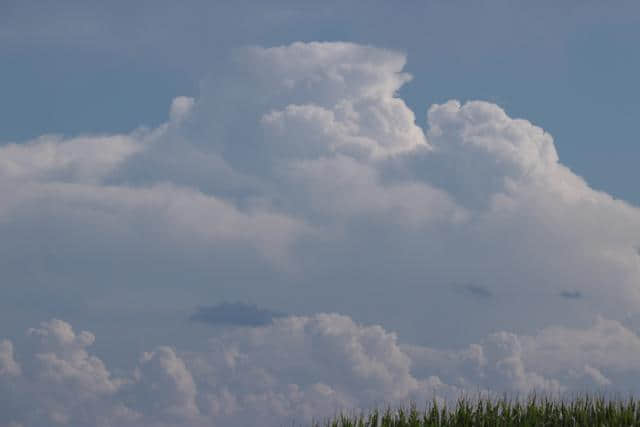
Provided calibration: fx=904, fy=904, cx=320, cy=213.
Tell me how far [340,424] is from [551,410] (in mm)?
8580

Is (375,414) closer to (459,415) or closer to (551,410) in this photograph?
(459,415)

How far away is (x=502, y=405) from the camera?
3638 cm

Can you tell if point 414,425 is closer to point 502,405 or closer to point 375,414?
point 375,414

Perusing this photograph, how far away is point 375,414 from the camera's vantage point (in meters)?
35.8

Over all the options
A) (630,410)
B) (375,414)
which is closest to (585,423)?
(630,410)

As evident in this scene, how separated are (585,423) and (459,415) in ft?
15.7

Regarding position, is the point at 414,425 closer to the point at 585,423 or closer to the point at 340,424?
the point at 340,424

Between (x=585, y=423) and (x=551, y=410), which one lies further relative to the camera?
(x=551, y=410)

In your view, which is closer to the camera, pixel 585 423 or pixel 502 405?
pixel 585 423

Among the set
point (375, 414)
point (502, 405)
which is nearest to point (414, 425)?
point (375, 414)

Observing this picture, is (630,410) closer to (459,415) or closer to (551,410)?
(551,410)

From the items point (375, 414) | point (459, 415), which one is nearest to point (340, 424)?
point (375, 414)

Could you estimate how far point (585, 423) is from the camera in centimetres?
3397

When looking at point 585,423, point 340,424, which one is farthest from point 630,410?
point 340,424
